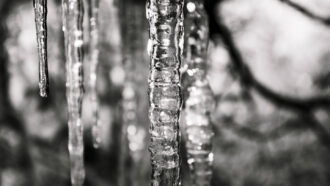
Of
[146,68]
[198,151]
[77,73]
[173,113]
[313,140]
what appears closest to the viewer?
[173,113]

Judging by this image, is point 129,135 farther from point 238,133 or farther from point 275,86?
point 275,86

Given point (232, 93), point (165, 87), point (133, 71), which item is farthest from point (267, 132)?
point (165, 87)

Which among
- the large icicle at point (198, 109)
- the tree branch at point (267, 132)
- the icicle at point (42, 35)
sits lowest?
the tree branch at point (267, 132)

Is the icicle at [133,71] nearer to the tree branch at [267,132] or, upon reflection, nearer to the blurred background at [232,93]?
the blurred background at [232,93]

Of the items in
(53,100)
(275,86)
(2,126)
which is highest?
(275,86)

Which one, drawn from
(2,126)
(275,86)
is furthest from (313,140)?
(2,126)

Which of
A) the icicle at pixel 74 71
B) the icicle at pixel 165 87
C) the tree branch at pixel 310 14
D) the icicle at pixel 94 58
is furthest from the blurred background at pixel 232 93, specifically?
the icicle at pixel 165 87

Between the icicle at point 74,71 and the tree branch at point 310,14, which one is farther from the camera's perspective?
the tree branch at point 310,14
